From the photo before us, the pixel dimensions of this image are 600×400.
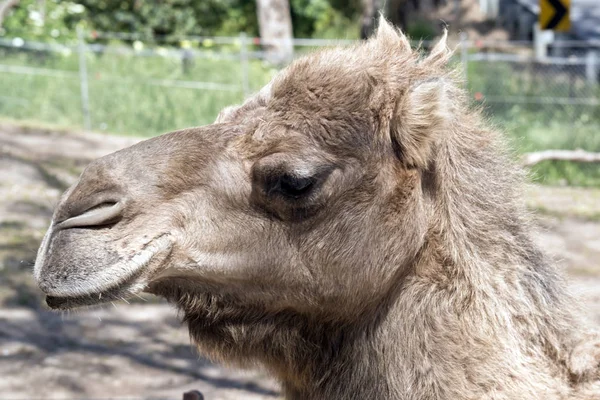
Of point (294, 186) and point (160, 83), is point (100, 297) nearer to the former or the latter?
point (294, 186)

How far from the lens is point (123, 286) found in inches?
99.3

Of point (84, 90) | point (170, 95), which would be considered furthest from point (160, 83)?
point (84, 90)

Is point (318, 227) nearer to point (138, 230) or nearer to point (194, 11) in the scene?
point (138, 230)

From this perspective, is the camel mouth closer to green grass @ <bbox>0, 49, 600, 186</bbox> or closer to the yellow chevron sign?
the yellow chevron sign

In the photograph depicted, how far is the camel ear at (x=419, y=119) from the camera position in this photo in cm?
272

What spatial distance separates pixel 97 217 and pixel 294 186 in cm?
58

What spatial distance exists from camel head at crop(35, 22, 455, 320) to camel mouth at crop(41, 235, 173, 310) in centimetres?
2

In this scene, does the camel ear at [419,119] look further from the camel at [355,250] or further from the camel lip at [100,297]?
the camel lip at [100,297]

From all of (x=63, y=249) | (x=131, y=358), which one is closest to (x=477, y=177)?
(x=63, y=249)

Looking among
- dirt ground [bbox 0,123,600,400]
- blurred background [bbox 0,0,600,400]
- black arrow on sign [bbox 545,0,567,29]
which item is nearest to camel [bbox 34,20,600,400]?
blurred background [bbox 0,0,600,400]

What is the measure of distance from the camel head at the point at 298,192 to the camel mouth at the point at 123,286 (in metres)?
0.02

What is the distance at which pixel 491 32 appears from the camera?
23641mm

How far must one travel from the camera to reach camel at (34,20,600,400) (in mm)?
2684

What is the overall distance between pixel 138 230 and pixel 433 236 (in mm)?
909
